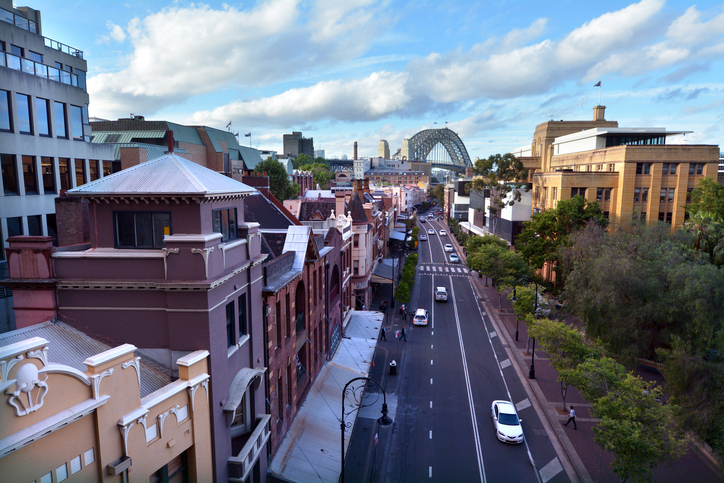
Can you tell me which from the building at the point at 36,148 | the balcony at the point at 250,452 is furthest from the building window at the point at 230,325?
the building at the point at 36,148

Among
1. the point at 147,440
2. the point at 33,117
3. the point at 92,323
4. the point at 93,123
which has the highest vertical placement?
the point at 93,123

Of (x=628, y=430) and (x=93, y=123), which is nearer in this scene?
(x=628, y=430)

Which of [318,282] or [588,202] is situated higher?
[588,202]

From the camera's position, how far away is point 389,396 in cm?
3416

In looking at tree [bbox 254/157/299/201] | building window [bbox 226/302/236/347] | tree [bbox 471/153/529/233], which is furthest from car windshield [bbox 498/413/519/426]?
tree [bbox 254/157/299/201]

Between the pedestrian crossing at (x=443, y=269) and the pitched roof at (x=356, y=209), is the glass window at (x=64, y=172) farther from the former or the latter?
the pedestrian crossing at (x=443, y=269)

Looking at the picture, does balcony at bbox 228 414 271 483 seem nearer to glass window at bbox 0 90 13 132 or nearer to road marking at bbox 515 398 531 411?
glass window at bbox 0 90 13 132

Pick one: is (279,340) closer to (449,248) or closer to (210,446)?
(210,446)

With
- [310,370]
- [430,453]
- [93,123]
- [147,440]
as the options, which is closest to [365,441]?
[430,453]

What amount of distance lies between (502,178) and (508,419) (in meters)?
58.1

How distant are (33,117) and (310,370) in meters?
20.2

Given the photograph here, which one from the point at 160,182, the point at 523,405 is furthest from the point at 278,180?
the point at 160,182

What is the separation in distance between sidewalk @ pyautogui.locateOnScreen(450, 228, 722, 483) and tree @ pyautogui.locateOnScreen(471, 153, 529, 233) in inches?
1478

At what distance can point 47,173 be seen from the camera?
891 inches
